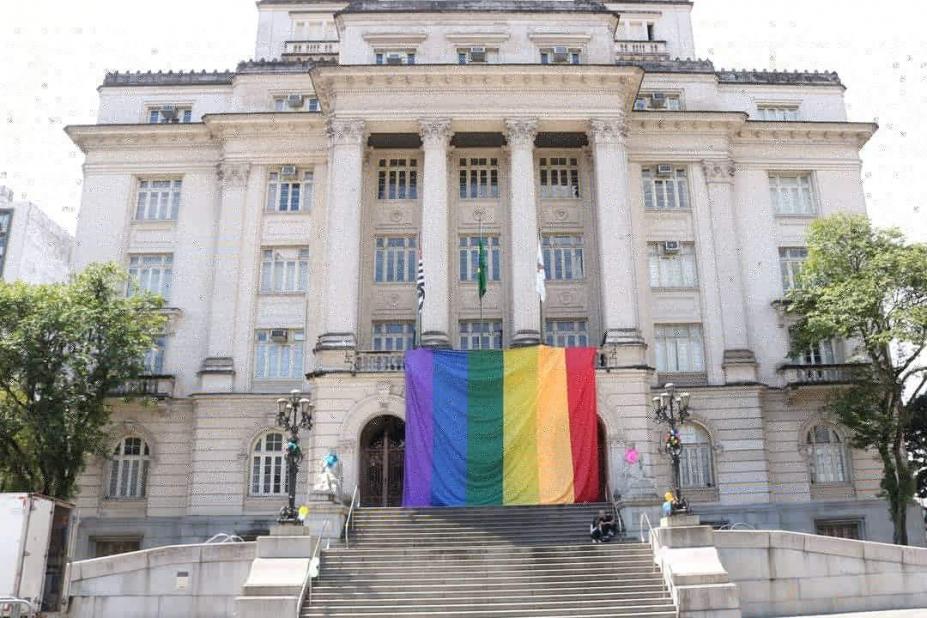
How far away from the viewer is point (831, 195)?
35.1 meters

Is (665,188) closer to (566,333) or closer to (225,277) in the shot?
(566,333)

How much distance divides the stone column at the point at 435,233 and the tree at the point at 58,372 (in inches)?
399

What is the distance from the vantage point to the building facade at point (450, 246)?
3022cm

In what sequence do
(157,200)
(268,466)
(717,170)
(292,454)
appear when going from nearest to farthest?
(292,454) → (268,466) → (717,170) → (157,200)

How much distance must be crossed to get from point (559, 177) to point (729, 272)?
8012 mm

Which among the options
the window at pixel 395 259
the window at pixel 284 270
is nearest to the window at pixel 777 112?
the window at pixel 395 259

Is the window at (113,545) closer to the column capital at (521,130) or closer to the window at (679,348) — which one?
the column capital at (521,130)

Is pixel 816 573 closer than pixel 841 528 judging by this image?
Yes

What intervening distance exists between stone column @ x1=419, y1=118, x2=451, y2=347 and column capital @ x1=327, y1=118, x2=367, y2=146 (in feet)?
7.81

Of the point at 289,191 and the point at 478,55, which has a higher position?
the point at 478,55

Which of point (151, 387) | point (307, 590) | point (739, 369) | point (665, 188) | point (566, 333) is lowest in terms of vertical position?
point (307, 590)

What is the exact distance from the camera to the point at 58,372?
2753 cm

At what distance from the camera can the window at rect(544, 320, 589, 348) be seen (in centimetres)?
3231

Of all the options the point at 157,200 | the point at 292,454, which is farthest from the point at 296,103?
the point at 292,454
